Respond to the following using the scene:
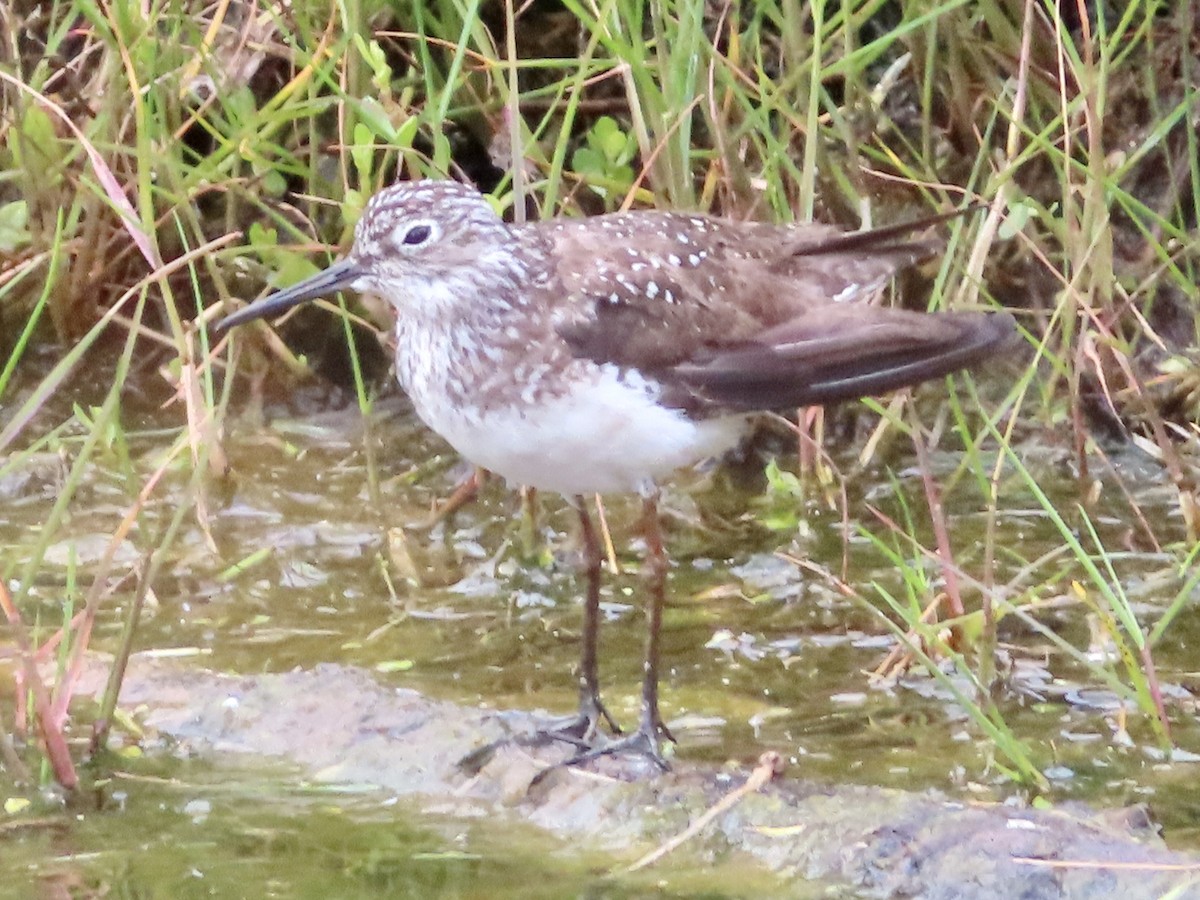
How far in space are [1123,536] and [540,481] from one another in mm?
1707

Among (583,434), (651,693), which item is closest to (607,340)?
(583,434)

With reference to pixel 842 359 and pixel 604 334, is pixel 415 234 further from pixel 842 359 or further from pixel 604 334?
pixel 842 359

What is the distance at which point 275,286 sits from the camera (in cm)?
445

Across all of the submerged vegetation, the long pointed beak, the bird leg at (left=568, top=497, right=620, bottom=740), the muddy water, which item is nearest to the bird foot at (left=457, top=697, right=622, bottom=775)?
the bird leg at (left=568, top=497, right=620, bottom=740)

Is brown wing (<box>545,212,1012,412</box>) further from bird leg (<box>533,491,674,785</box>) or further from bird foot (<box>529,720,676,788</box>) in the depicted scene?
bird foot (<box>529,720,676,788</box>)

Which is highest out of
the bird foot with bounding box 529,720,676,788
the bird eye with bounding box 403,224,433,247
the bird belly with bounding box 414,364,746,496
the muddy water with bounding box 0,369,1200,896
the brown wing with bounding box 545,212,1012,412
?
the bird eye with bounding box 403,224,433,247

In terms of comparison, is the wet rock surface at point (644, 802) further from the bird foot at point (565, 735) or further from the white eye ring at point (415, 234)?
the white eye ring at point (415, 234)

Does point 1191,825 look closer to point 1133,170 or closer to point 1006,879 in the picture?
point 1006,879

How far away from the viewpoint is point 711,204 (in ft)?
15.1

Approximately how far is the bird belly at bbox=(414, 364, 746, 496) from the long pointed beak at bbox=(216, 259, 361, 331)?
14.5 inches

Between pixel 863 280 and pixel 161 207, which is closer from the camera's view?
pixel 863 280

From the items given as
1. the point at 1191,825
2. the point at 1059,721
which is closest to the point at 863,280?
the point at 1059,721

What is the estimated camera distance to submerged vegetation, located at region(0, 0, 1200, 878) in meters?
3.87

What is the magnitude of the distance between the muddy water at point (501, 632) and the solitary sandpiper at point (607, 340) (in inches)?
13.2
